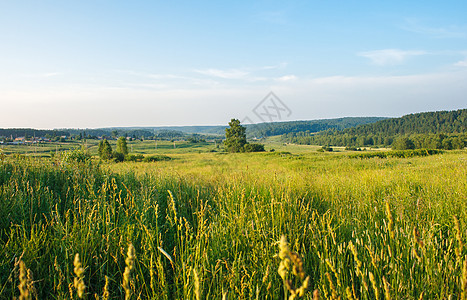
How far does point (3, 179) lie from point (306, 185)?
6714mm

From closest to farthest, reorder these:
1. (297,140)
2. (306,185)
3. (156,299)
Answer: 1. (156,299)
2. (306,185)
3. (297,140)

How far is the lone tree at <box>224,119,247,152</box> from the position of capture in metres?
89.6

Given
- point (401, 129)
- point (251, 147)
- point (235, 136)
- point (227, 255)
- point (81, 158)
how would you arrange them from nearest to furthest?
point (227, 255)
point (81, 158)
point (251, 147)
point (235, 136)
point (401, 129)

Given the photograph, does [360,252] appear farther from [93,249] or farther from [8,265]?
[8,265]

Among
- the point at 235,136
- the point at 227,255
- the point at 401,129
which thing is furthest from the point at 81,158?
the point at 401,129

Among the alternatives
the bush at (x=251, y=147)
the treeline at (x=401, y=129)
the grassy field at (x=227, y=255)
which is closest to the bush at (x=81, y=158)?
the grassy field at (x=227, y=255)

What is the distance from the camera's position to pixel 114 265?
2.82 m

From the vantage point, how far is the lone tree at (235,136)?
89.6 m

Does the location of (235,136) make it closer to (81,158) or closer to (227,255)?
(81,158)

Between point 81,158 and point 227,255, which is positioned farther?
point 81,158

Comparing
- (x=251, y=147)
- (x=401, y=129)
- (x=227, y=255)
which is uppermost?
(x=401, y=129)

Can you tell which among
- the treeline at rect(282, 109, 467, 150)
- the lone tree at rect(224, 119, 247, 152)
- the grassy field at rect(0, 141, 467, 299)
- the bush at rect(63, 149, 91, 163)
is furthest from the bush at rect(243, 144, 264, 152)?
the grassy field at rect(0, 141, 467, 299)

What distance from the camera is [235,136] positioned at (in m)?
92.9

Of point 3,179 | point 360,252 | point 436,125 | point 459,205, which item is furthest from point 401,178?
point 436,125
